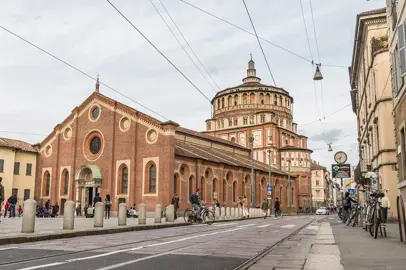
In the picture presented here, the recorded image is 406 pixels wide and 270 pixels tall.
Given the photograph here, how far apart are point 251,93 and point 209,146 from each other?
23420mm

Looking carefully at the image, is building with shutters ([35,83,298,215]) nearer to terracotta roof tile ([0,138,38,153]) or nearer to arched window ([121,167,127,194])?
arched window ([121,167,127,194])

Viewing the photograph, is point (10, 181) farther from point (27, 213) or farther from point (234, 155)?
point (27, 213)

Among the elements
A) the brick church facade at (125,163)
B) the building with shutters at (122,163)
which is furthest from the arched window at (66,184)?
the brick church facade at (125,163)

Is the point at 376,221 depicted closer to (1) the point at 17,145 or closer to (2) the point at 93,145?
(2) the point at 93,145

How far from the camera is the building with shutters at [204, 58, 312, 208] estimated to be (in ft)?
225

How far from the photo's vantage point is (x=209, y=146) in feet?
172

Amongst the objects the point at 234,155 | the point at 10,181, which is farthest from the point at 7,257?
the point at 234,155

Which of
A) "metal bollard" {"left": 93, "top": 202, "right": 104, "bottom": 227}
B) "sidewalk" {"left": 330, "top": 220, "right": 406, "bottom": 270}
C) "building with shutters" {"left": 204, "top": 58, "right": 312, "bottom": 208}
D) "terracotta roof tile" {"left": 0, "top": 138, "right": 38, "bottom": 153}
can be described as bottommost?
"sidewalk" {"left": 330, "top": 220, "right": 406, "bottom": 270}

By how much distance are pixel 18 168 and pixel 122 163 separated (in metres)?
12.9

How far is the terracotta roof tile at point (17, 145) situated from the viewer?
4259 centimetres

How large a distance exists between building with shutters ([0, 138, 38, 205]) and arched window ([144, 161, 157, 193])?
573 inches

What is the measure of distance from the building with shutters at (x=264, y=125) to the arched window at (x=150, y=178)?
1332 inches

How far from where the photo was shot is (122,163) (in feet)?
127

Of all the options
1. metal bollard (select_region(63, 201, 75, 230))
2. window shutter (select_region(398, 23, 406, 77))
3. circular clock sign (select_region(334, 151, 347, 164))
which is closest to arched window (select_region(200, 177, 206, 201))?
circular clock sign (select_region(334, 151, 347, 164))
